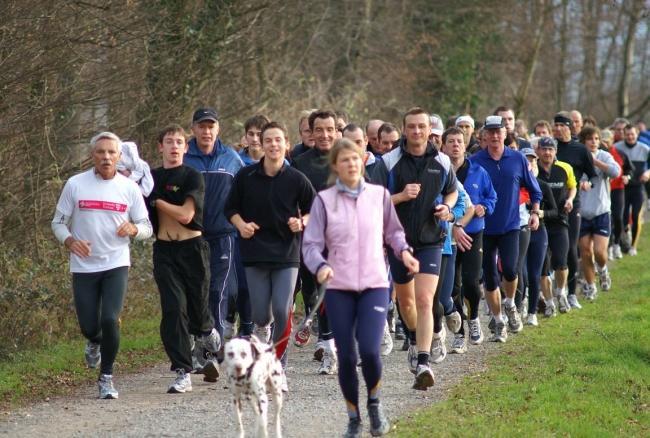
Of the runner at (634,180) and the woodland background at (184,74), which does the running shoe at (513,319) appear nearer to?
the woodland background at (184,74)

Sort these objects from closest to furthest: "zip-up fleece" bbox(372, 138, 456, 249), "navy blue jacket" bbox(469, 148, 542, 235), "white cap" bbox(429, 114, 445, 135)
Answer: "zip-up fleece" bbox(372, 138, 456, 249)
"white cap" bbox(429, 114, 445, 135)
"navy blue jacket" bbox(469, 148, 542, 235)

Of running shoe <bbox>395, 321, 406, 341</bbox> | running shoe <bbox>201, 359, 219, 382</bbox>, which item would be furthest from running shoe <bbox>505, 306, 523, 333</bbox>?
running shoe <bbox>201, 359, 219, 382</bbox>

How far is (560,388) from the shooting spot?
10609 mm

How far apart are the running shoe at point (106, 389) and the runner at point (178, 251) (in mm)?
513

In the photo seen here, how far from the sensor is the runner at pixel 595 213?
17969 mm

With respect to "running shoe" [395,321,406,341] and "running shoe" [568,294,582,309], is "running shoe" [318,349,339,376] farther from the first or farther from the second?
"running shoe" [568,294,582,309]

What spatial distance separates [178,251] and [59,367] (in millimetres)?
1998

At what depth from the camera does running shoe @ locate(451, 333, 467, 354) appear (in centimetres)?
1298

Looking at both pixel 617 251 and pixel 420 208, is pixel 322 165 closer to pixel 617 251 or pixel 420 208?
pixel 420 208

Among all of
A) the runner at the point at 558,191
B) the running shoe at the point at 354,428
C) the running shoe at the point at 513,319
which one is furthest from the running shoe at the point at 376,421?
the runner at the point at 558,191

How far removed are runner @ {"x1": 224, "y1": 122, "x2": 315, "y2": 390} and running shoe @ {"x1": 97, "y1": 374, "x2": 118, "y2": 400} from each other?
141 centimetres

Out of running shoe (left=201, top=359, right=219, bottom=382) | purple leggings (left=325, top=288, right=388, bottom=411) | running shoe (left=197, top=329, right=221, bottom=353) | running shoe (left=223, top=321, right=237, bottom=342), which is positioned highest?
purple leggings (left=325, top=288, right=388, bottom=411)

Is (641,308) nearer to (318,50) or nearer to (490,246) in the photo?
(490,246)

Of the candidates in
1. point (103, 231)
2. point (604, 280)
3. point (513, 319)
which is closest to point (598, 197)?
point (604, 280)
